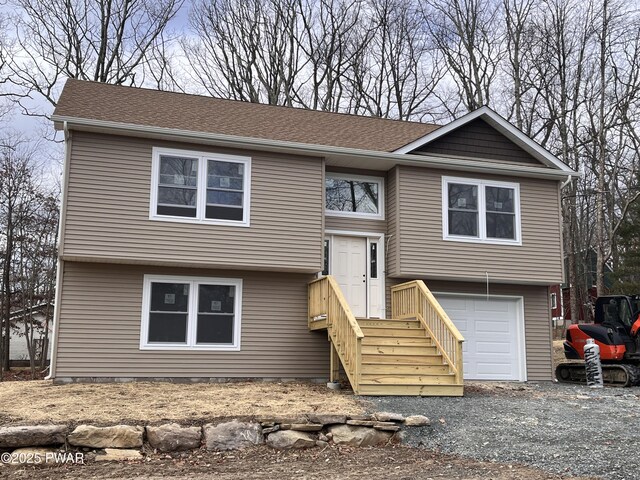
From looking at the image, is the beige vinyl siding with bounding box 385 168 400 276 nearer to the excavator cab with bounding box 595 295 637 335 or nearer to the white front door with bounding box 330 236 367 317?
the white front door with bounding box 330 236 367 317

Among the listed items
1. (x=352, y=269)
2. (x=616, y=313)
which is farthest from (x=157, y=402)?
(x=616, y=313)

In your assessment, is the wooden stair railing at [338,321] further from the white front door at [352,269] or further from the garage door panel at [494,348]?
the garage door panel at [494,348]

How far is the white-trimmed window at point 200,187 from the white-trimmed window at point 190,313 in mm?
1268

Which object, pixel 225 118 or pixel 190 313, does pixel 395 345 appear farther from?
pixel 225 118

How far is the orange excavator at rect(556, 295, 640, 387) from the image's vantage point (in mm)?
14005

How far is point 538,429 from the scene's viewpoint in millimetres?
8570

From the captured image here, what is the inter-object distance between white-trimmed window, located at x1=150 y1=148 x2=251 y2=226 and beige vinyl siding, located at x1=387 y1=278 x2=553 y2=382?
518cm

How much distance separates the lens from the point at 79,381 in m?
12.0

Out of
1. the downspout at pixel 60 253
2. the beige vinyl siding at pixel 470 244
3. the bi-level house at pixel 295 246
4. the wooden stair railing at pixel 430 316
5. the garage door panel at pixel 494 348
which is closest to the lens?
the wooden stair railing at pixel 430 316

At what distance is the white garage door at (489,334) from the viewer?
14.7 m

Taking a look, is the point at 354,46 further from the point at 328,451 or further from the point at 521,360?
the point at 328,451

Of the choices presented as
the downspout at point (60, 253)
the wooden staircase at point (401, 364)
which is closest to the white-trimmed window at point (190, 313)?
the downspout at point (60, 253)

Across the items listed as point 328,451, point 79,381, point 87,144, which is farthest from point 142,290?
point 328,451

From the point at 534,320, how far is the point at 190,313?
25.6 feet
